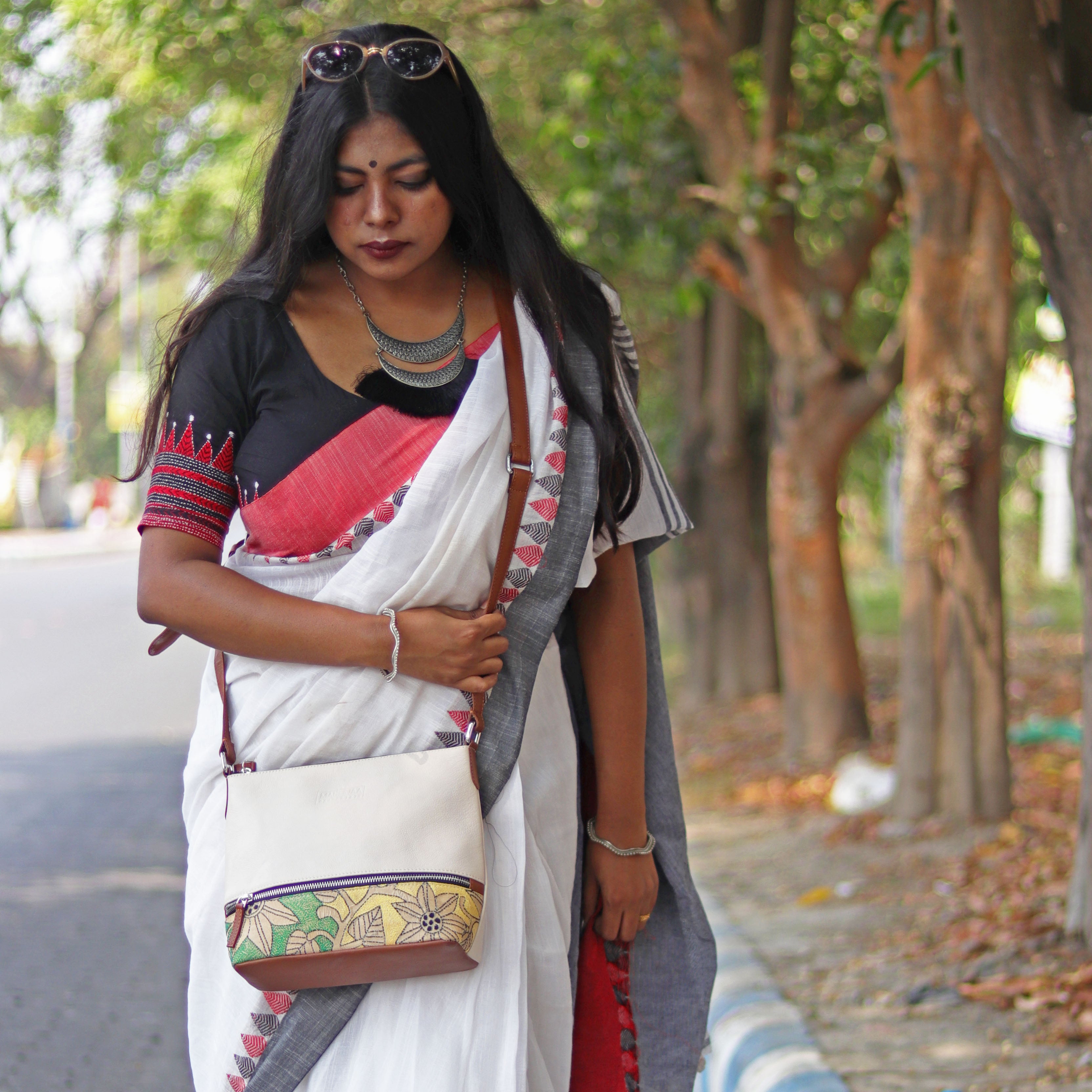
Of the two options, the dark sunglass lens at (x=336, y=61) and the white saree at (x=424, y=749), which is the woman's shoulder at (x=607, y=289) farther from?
the dark sunglass lens at (x=336, y=61)

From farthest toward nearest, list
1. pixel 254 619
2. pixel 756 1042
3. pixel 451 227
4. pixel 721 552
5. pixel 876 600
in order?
pixel 876 600
pixel 721 552
pixel 756 1042
pixel 451 227
pixel 254 619

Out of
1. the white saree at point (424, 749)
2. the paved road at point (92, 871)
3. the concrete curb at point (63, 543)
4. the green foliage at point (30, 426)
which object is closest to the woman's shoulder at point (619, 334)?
the white saree at point (424, 749)

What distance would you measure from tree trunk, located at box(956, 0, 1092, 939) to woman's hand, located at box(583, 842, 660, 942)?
2.06m

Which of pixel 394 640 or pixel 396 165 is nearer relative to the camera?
pixel 394 640

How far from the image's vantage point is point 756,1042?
363 centimetres

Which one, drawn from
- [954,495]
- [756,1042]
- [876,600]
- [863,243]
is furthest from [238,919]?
[876,600]

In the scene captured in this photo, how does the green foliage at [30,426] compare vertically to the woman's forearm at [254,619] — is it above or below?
below

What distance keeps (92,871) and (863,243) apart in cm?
468

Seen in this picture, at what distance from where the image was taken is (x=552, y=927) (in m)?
2.04

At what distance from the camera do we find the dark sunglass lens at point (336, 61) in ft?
6.64

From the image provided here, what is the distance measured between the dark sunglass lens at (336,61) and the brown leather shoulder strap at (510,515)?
48cm

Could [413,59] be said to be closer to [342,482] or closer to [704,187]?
[342,482]

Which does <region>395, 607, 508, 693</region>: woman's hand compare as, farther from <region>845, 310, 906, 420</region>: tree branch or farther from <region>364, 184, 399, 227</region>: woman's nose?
<region>845, 310, 906, 420</region>: tree branch

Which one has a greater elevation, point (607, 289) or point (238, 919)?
point (607, 289)
